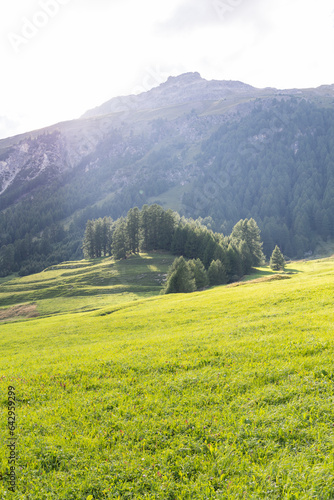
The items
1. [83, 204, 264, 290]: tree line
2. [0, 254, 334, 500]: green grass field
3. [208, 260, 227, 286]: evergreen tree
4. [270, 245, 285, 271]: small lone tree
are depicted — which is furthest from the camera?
[270, 245, 285, 271]: small lone tree

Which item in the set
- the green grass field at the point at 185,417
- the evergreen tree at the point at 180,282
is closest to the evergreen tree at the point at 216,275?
the evergreen tree at the point at 180,282

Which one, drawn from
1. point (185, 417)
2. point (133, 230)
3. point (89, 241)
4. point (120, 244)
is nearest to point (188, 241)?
point (133, 230)

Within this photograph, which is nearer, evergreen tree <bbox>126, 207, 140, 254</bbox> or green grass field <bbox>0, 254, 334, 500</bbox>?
green grass field <bbox>0, 254, 334, 500</bbox>

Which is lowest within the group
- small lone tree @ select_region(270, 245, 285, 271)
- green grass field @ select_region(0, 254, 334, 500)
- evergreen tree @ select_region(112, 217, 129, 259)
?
small lone tree @ select_region(270, 245, 285, 271)

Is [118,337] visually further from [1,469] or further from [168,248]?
[168,248]

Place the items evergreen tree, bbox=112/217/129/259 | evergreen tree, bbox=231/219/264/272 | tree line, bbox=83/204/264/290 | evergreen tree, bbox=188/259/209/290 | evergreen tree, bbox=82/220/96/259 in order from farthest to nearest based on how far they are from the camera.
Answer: evergreen tree, bbox=82/220/96/259
evergreen tree, bbox=112/217/129/259
evergreen tree, bbox=231/219/264/272
tree line, bbox=83/204/264/290
evergreen tree, bbox=188/259/209/290

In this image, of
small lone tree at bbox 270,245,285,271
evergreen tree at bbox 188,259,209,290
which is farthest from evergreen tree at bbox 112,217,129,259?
small lone tree at bbox 270,245,285,271

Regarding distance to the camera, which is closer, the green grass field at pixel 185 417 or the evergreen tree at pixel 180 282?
the green grass field at pixel 185 417

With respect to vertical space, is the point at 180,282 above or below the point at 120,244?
below

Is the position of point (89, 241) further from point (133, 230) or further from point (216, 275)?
point (216, 275)

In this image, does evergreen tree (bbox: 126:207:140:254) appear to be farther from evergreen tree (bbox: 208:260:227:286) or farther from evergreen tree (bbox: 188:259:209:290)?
evergreen tree (bbox: 188:259:209:290)

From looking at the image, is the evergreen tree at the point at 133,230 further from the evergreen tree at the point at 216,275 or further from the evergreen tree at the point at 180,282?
the evergreen tree at the point at 180,282

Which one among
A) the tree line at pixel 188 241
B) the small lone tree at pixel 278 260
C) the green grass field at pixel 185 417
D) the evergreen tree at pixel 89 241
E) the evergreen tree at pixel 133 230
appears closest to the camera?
the green grass field at pixel 185 417

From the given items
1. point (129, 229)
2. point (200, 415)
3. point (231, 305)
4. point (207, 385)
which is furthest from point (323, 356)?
point (129, 229)
